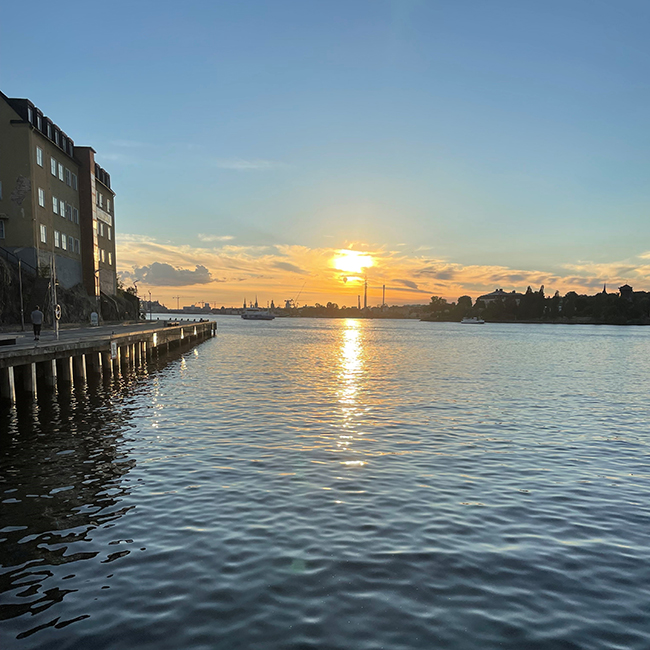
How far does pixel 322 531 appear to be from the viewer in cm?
922

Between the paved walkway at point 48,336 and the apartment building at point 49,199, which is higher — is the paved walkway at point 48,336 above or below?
below

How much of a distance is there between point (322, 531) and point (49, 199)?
54.2 metres

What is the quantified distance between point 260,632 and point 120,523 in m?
4.58

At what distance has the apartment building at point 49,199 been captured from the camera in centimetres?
4803

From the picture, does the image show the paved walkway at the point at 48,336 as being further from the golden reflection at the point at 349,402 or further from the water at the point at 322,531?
the golden reflection at the point at 349,402

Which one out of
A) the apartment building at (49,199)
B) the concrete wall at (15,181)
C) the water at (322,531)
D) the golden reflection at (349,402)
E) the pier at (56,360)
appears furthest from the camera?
the apartment building at (49,199)

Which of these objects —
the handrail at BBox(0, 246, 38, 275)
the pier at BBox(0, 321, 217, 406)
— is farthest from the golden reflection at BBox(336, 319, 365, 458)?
the handrail at BBox(0, 246, 38, 275)

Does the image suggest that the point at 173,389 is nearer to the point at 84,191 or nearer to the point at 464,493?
the point at 464,493

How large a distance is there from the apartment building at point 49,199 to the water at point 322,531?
1362 inches

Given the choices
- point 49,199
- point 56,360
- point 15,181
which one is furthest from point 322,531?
point 49,199

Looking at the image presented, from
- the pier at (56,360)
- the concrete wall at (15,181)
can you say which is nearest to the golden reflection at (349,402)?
the pier at (56,360)

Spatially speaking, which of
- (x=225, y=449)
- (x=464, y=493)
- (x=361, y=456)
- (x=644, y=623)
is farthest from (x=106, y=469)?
(x=644, y=623)

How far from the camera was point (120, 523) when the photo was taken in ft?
31.6

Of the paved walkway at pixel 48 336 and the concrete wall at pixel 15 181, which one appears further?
the concrete wall at pixel 15 181
